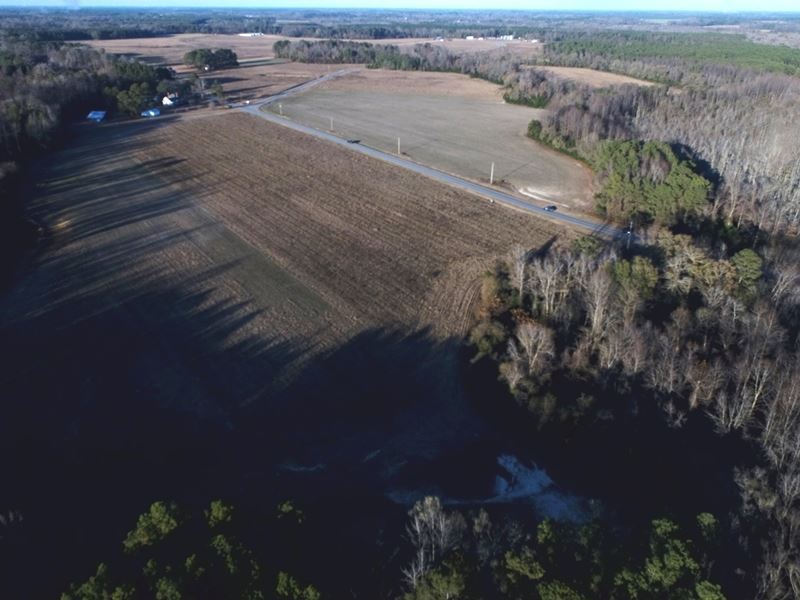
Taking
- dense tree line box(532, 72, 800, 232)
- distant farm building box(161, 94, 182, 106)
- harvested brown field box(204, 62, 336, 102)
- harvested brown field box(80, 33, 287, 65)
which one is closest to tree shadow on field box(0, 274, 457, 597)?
dense tree line box(532, 72, 800, 232)

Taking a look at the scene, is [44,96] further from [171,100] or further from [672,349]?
[672,349]

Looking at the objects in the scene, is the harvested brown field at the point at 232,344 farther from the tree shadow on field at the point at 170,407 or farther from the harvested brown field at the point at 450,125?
the harvested brown field at the point at 450,125

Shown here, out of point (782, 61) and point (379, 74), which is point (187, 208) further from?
point (782, 61)

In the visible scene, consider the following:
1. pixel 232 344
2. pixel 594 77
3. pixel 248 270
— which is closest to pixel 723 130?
pixel 594 77

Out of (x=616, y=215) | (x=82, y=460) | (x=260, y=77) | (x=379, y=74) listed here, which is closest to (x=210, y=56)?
(x=260, y=77)

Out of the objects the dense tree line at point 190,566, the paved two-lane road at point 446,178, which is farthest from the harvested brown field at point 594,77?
the dense tree line at point 190,566
